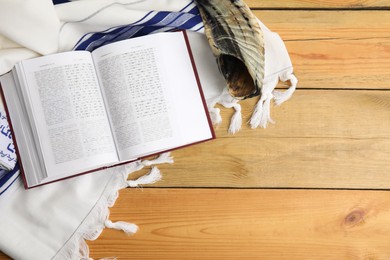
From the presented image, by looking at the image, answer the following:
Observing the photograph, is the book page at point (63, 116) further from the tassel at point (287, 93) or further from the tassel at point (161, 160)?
the tassel at point (287, 93)

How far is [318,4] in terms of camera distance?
1.07 metres

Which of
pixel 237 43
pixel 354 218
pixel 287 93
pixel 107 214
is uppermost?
pixel 237 43

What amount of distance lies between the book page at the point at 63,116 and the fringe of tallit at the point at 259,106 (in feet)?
0.68

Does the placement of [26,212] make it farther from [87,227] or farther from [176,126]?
[176,126]

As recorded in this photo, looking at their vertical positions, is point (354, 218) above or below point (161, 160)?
below

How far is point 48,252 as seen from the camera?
100 cm

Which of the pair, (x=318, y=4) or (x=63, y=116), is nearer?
(x=63, y=116)

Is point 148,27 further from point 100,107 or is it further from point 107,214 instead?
point 107,214

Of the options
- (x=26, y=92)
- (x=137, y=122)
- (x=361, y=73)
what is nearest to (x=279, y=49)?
(x=361, y=73)

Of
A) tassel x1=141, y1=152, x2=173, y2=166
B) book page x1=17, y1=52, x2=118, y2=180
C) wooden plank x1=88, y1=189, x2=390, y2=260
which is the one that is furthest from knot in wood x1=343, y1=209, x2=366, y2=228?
book page x1=17, y1=52, x2=118, y2=180

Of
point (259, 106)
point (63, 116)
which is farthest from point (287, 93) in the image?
point (63, 116)

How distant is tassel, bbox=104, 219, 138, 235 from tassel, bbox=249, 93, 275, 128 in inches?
10.9

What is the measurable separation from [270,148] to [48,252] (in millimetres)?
428

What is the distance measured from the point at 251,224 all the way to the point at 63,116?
38 cm
